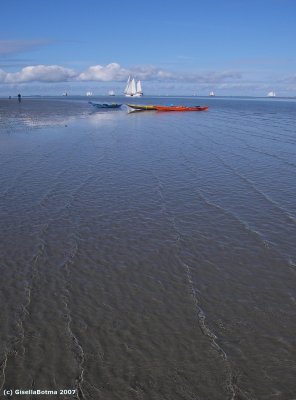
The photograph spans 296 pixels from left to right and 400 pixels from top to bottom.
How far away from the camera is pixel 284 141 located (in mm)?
43281

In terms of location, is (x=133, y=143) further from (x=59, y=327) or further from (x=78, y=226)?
(x=59, y=327)

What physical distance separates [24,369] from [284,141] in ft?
136

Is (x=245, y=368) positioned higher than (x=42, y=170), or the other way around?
(x=42, y=170)

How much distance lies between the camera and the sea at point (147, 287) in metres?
7.86

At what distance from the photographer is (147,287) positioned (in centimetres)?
1129

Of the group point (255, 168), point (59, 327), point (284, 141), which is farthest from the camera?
point (284, 141)

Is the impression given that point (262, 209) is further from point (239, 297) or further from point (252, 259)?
point (239, 297)

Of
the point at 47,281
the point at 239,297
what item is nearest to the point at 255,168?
the point at 239,297

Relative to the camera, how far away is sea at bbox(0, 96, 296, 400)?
786 cm

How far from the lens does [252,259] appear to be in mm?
13172

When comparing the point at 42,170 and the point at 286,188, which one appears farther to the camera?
the point at 42,170

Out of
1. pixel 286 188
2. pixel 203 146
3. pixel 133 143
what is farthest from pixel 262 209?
pixel 133 143

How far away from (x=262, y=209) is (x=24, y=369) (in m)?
13.9

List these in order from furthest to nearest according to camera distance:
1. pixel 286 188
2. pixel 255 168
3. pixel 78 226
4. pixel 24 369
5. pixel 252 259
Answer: pixel 255 168, pixel 286 188, pixel 78 226, pixel 252 259, pixel 24 369
